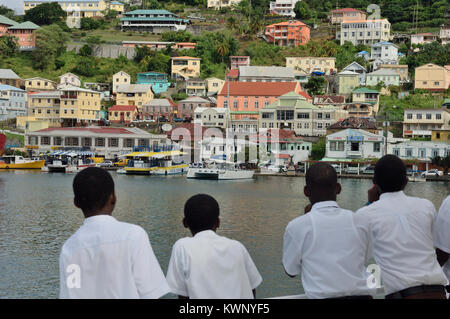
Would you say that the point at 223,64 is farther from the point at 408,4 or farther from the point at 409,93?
the point at 408,4

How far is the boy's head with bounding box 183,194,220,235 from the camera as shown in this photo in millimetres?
4238

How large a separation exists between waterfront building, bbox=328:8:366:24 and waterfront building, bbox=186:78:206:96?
33.1m

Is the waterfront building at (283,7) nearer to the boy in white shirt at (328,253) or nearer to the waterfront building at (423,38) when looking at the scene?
the waterfront building at (423,38)

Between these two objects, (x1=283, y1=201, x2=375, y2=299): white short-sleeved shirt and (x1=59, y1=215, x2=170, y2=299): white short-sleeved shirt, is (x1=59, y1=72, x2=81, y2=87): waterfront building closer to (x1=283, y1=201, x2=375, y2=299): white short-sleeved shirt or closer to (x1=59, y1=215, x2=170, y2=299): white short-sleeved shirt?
(x1=283, y1=201, x2=375, y2=299): white short-sleeved shirt

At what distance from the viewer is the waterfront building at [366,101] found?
7569 centimetres

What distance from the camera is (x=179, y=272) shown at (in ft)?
13.4

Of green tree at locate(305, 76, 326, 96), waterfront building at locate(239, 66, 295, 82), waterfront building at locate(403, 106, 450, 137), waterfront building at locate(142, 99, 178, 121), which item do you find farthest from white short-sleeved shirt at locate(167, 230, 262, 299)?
waterfront building at locate(239, 66, 295, 82)

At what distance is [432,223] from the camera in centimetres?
460

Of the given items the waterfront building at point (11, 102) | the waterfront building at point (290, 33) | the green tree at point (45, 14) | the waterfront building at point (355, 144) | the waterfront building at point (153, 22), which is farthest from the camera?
the green tree at point (45, 14)

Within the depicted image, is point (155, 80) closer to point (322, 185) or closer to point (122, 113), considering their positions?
point (122, 113)

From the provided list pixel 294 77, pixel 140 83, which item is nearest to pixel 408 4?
pixel 294 77

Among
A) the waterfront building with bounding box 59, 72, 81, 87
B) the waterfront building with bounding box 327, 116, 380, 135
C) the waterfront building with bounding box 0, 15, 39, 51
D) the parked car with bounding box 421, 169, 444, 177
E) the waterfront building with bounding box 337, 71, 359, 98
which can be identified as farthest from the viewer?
the waterfront building with bounding box 0, 15, 39, 51

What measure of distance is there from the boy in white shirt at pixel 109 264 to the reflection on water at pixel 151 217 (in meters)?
10.2

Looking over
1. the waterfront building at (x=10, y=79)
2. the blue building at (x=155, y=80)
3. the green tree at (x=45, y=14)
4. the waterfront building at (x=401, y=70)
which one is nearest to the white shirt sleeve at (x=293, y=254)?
the waterfront building at (x=401, y=70)
